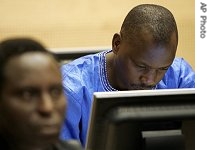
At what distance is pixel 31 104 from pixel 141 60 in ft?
2.45

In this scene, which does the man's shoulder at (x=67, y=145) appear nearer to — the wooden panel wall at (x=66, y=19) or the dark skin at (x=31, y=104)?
the dark skin at (x=31, y=104)

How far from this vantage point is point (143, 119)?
3.18 feet

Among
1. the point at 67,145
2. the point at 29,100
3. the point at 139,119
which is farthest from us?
the point at 139,119

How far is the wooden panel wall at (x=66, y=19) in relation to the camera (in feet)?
10.1

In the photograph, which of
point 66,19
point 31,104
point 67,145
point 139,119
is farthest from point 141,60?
point 66,19

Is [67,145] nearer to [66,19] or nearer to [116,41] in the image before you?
[116,41]

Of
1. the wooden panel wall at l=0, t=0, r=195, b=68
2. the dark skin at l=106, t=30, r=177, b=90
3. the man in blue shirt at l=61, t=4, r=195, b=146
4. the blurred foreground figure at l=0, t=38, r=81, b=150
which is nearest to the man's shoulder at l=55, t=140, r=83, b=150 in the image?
the blurred foreground figure at l=0, t=38, r=81, b=150

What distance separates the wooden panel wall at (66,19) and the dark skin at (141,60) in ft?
5.71

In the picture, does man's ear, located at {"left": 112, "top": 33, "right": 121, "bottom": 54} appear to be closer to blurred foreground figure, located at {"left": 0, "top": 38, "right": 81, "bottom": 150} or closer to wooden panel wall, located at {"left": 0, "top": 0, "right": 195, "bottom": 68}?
blurred foreground figure, located at {"left": 0, "top": 38, "right": 81, "bottom": 150}

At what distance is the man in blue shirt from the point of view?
129cm

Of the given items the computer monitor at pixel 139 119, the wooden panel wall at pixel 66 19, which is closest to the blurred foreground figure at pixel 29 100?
the computer monitor at pixel 139 119

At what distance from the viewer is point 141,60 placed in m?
1.32

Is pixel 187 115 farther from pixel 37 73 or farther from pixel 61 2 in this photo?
pixel 61 2

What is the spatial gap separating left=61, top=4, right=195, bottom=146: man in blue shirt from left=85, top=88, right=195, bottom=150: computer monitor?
255 mm
